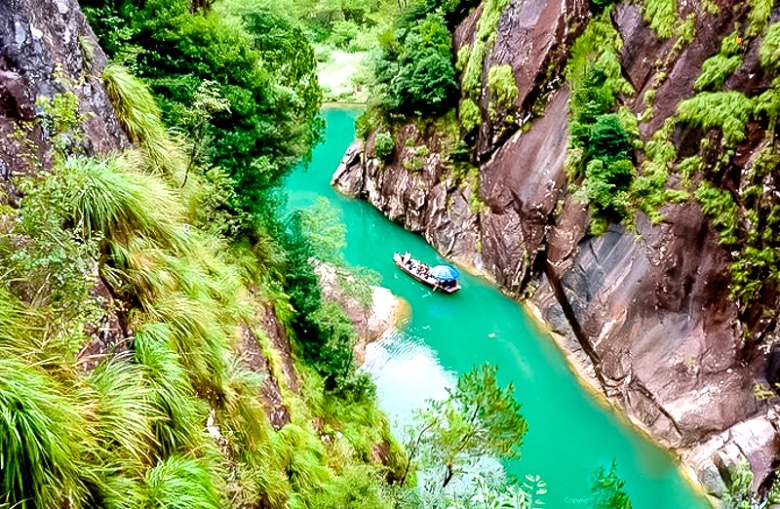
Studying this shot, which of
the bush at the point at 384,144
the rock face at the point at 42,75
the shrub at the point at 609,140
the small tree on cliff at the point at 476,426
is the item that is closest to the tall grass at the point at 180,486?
the rock face at the point at 42,75

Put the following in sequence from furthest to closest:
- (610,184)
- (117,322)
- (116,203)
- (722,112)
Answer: (610,184)
(722,112)
(116,203)
(117,322)

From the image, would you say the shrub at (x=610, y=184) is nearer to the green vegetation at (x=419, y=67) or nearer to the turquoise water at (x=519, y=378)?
the turquoise water at (x=519, y=378)

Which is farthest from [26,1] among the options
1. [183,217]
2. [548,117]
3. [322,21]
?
[322,21]

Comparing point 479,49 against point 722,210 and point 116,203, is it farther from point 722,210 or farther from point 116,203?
point 116,203

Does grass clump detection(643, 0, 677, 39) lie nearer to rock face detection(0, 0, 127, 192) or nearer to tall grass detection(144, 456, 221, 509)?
rock face detection(0, 0, 127, 192)

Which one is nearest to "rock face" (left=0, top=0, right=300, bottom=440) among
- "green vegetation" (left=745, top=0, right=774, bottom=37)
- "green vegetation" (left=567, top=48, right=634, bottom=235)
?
"green vegetation" (left=567, top=48, right=634, bottom=235)

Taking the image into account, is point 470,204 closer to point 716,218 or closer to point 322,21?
point 716,218

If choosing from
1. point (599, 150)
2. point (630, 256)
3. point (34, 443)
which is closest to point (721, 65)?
point (599, 150)
